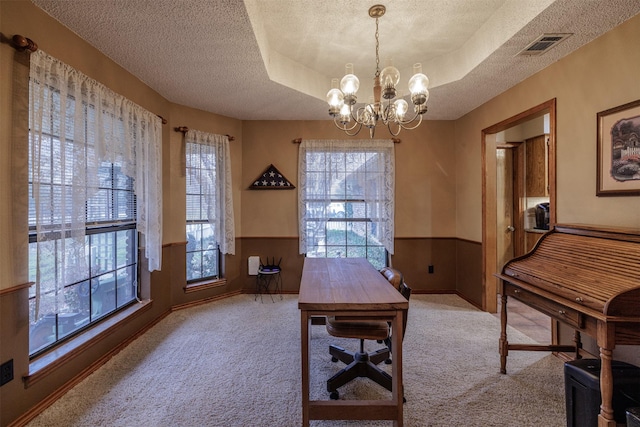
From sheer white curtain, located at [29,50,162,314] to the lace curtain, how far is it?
7.26 ft

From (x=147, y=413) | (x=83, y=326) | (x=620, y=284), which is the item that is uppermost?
(x=620, y=284)

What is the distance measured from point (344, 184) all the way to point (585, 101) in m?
2.65

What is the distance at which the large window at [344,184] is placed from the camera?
4.17 meters

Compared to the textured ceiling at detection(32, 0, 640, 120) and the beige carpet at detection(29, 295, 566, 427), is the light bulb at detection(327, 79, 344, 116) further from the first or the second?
the beige carpet at detection(29, 295, 566, 427)

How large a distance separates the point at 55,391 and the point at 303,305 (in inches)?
73.1

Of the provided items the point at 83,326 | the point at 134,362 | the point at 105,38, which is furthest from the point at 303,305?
the point at 105,38

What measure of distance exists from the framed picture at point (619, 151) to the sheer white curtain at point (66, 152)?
12.4 feet

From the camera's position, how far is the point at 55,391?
6.38 ft

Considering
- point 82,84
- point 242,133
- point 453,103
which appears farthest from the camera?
point 242,133

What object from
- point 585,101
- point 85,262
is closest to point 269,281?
point 85,262

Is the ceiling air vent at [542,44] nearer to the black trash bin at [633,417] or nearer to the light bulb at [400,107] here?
the light bulb at [400,107]

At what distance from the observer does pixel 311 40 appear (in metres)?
2.70

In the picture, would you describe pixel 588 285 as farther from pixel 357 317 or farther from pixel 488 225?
pixel 488 225

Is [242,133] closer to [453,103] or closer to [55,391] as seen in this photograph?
[453,103]
